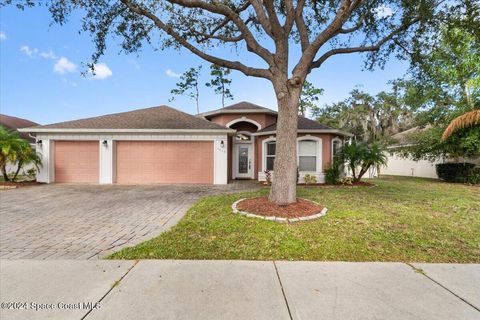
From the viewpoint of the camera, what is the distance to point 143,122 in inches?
495

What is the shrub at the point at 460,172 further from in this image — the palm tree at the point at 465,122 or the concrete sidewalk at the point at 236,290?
the concrete sidewalk at the point at 236,290

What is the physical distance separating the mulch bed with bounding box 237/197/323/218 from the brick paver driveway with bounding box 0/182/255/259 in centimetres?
179

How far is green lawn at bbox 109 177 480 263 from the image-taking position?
355 cm

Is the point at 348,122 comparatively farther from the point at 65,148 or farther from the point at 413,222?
the point at 65,148

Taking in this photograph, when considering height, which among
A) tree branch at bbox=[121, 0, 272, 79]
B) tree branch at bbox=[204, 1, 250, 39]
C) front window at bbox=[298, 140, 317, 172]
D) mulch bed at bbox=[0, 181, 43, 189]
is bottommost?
mulch bed at bbox=[0, 181, 43, 189]

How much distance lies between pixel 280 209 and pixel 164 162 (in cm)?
815

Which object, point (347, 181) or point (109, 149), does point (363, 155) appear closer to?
point (347, 181)

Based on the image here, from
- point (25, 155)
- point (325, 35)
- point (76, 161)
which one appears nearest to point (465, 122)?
point (325, 35)

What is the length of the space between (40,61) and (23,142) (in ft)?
16.5

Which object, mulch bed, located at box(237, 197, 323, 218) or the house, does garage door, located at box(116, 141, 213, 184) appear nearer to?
the house

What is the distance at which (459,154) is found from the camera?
41.7 feet

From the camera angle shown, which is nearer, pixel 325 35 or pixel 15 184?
pixel 325 35

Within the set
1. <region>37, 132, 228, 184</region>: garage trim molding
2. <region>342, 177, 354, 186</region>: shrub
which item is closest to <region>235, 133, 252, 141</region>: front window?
<region>37, 132, 228, 184</region>: garage trim molding

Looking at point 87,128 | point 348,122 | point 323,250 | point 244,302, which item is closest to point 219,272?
point 244,302
